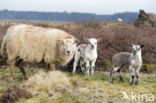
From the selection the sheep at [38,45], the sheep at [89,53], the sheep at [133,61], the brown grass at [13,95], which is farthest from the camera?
the sheep at [89,53]

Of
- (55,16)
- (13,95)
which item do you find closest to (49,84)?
(13,95)

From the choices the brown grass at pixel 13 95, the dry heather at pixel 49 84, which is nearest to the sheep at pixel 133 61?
the dry heather at pixel 49 84

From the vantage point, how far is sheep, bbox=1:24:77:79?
1399cm

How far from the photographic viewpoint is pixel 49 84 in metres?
12.3

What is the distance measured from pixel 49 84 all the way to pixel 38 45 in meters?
2.25

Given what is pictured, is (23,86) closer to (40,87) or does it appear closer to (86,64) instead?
(40,87)

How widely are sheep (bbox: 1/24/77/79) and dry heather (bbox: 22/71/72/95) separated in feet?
3.71

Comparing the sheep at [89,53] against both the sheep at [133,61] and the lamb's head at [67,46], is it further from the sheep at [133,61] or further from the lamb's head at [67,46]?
the lamb's head at [67,46]

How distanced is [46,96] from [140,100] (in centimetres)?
287

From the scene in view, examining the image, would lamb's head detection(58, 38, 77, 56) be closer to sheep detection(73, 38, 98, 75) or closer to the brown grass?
sheep detection(73, 38, 98, 75)

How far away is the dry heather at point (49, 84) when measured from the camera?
11.9 meters

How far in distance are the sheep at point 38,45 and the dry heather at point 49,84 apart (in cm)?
113

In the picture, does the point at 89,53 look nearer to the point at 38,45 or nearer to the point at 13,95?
the point at 38,45

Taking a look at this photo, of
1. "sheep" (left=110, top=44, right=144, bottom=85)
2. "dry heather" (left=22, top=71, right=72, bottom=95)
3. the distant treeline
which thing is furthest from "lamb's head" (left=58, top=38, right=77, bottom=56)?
the distant treeline
